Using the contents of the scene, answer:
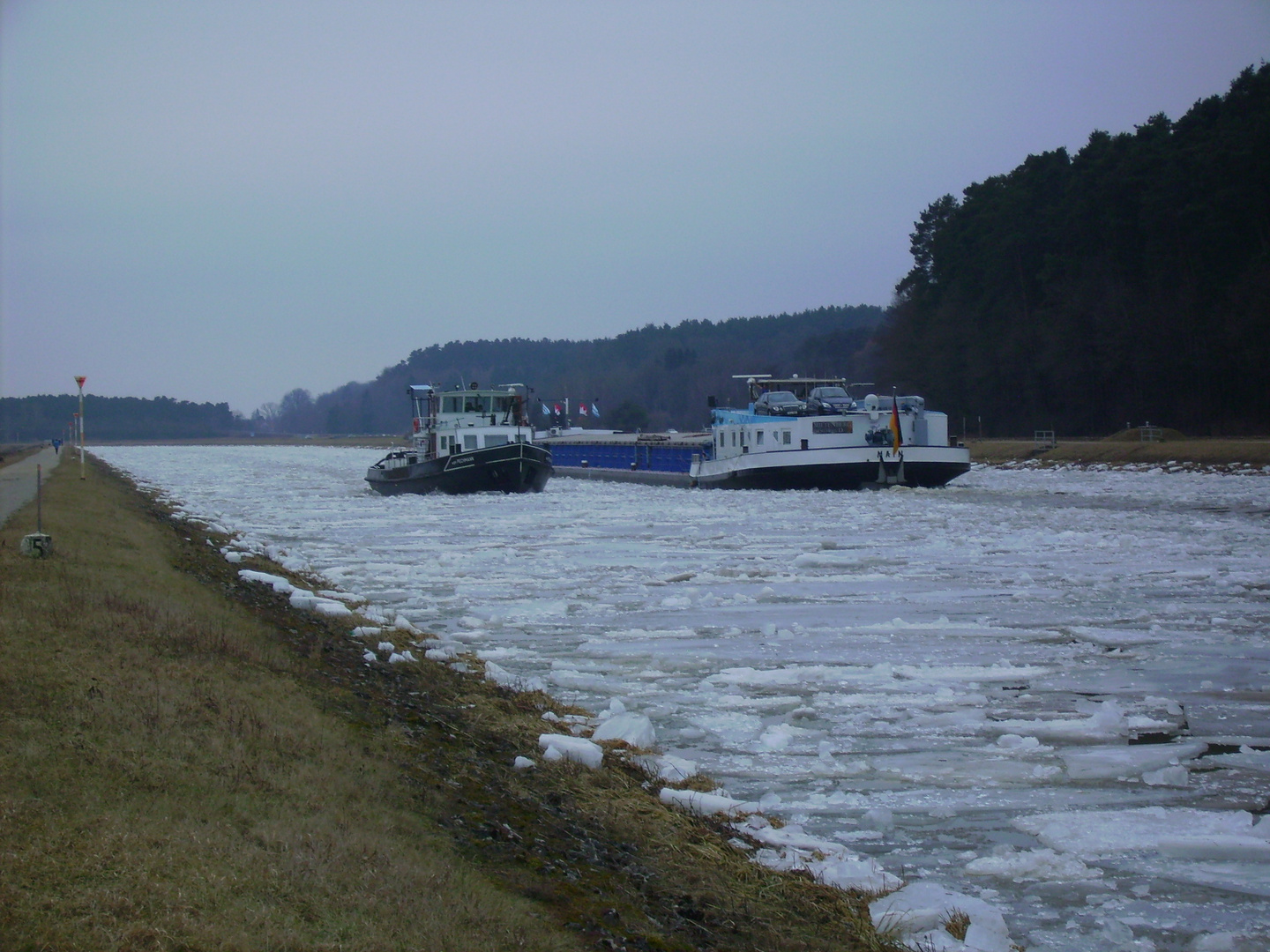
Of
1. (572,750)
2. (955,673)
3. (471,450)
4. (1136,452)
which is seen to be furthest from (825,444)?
(572,750)

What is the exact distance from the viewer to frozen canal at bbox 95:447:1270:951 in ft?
18.9

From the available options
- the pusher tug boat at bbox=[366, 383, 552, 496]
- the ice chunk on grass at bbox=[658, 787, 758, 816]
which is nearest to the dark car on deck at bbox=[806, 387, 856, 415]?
the pusher tug boat at bbox=[366, 383, 552, 496]

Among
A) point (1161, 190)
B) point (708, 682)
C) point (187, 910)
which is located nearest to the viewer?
point (187, 910)

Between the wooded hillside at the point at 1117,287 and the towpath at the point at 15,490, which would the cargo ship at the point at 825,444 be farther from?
the towpath at the point at 15,490

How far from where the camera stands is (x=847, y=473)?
127ft

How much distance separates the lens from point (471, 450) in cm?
3903

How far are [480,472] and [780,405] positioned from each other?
40.6ft

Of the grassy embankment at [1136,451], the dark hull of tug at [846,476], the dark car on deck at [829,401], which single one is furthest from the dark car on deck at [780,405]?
the grassy embankment at [1136,451]

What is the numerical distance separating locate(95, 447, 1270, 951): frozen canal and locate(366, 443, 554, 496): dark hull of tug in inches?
566

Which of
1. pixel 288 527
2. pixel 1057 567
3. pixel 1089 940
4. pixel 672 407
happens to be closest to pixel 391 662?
pixel 1089 940

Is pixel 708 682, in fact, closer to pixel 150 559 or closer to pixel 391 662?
pixel 391 662

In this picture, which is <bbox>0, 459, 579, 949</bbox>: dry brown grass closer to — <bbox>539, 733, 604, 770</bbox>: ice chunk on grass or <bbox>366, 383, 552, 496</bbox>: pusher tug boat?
<bbox>539, 733, 604, 770</bbox>: ice chunk on grass

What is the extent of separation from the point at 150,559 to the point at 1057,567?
42.1 ft

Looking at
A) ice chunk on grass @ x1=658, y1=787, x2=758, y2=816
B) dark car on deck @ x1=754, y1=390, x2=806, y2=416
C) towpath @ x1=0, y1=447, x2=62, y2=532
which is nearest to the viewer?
ice chunk on grass @ x1=658, y1=787, x2=758, y2=816
